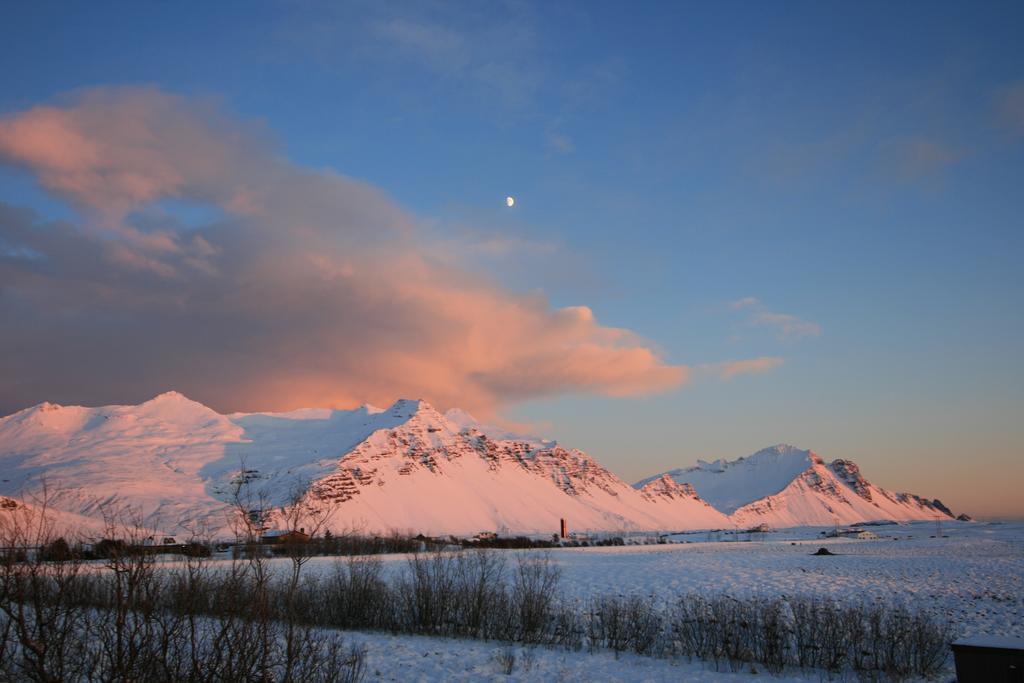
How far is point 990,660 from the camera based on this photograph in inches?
514

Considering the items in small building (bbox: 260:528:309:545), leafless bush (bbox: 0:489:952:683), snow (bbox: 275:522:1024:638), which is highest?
small building (bbox: 260:528:309:545)

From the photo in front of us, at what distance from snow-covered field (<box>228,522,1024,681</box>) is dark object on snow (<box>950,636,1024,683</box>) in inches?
311

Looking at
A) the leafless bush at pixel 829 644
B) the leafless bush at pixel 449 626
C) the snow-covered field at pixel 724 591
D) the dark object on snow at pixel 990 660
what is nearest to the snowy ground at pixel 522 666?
the snow-covered field at pixel 724 591

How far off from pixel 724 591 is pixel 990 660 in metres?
25.5

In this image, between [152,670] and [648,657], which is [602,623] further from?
[152,670]

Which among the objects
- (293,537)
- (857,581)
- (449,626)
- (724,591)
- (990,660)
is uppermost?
(293,537)

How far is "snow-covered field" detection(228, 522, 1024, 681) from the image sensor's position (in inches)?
819

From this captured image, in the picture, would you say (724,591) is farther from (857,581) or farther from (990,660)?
(990,660)

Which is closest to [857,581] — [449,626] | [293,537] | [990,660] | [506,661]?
[449,626]

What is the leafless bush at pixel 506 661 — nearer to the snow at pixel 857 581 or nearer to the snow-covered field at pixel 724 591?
the snow-covered field at pixel 724 591

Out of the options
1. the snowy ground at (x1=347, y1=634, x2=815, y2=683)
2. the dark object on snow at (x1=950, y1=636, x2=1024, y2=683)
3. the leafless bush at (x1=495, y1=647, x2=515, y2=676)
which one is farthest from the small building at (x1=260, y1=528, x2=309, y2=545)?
the dark object on snow at (x1=950, y1=636, x2=1024, y2=683)

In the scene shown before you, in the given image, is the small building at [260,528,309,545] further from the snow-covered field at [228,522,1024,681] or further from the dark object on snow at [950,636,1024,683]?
the dark object on snow at [950,636,1024,683]

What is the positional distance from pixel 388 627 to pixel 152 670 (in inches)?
689

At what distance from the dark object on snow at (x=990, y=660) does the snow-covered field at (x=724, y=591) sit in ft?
26.0
